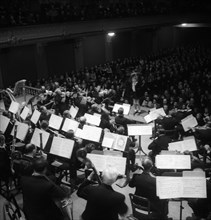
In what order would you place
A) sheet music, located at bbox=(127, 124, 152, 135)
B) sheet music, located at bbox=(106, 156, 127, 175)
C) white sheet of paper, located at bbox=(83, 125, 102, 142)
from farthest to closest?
sheet music, located at bbox=(127, 124, 152, 135), white sheet of paper, located at bbox=(83, 125, 102, 142), sheet music, located at bbox=(106, 156, 127, 175)

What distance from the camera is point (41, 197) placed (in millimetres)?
4395

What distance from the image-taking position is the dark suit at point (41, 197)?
14.5 feet

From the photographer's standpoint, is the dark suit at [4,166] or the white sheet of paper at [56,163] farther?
the white sheet of paper at [56,163]

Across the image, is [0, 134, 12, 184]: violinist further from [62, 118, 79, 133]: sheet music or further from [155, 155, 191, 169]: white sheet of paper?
[155, 155, 191, 169]: white sheet of paper

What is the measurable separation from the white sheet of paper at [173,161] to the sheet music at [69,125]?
9.64 feet

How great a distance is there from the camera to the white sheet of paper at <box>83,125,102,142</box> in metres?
7.70

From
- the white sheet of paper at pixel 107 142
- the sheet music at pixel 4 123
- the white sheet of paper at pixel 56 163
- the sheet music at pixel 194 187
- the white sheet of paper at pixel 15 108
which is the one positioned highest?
the white sheet of paper at pixel 15 108

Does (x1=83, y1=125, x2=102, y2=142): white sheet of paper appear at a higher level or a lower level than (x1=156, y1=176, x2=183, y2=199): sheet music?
higher

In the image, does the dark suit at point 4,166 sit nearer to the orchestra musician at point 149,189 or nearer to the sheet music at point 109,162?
the sheet music at point 109,162

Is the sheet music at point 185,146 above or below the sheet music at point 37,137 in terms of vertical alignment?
below

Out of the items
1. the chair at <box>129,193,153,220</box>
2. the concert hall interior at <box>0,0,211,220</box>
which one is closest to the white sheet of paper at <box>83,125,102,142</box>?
the concert hall interior at <box>0,0,211,220</box>

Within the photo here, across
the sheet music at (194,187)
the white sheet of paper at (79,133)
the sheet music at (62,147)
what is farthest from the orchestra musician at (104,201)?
the white sheet of paper at (79,133)

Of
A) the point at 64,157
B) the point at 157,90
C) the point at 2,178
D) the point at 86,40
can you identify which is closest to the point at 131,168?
the point at 64,157

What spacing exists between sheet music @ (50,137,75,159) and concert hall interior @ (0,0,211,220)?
0.02m
